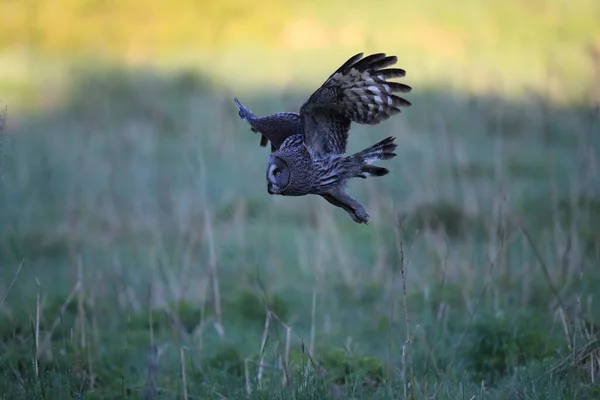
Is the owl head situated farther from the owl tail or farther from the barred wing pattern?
the owl tail

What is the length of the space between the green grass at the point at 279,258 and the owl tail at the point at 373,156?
64 cm

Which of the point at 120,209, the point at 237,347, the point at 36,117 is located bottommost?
the point at 237,347

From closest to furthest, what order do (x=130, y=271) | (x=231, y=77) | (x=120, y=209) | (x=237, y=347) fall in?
(x=237, y=347), (x=130, y=271), (x=120, y=209), (x=231, y=77)

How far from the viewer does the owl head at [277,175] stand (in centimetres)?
538

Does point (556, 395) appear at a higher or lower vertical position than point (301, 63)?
lower

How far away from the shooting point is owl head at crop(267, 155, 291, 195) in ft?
17.6

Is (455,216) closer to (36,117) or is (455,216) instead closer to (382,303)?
(382,303)

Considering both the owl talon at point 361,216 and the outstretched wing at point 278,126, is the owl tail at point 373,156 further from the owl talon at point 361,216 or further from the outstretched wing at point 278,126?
the outstretched wing at point 278,126

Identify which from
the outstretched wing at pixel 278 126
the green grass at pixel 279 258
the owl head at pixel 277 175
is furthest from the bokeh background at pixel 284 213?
the owl head at pixel 277 175

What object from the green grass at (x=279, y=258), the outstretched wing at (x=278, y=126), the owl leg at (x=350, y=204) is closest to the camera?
the owl leg at (x=350, y=204)

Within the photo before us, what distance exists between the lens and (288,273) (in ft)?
33.9

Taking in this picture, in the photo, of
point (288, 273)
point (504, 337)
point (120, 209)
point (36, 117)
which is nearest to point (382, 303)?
point (288, 273)

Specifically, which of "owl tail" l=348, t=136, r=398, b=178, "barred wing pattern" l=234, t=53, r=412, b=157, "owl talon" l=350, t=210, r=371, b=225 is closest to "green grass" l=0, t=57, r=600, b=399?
"owl talon" l=350, t=210, r=371, b=225

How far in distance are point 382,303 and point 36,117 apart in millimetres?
7363
